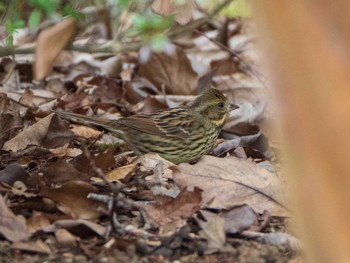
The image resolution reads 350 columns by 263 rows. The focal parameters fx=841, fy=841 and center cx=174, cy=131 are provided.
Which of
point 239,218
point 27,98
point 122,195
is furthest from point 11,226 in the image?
point 27,98

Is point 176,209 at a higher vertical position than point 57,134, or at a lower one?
higher

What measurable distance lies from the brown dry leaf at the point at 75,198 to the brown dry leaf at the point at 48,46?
5.01ft

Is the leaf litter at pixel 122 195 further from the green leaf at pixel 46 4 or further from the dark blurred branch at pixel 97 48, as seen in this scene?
the green leaf at pixel 46 4

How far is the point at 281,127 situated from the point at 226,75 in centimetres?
575

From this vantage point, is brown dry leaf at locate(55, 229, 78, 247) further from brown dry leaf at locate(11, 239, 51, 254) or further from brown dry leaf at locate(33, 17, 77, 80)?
brown dry leaf at locate(33, 17, 77, 80)

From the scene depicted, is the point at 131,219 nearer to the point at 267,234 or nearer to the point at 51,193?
the point at 51,193

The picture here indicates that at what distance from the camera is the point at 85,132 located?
5887 millimetres

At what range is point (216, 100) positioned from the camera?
652 cm

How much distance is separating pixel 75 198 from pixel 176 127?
2538mm

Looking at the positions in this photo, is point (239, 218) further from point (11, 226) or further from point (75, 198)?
point (11, 226)

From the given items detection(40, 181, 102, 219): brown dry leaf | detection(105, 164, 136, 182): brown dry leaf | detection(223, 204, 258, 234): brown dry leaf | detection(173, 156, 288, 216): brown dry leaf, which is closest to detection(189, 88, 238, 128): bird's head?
detection(105, 164, 136, 182): brown dry leaf

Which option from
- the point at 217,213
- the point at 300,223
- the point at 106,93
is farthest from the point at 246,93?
the point at 300,223

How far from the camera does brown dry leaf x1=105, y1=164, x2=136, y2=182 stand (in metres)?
4.50

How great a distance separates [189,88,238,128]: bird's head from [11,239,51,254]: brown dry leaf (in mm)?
3079
